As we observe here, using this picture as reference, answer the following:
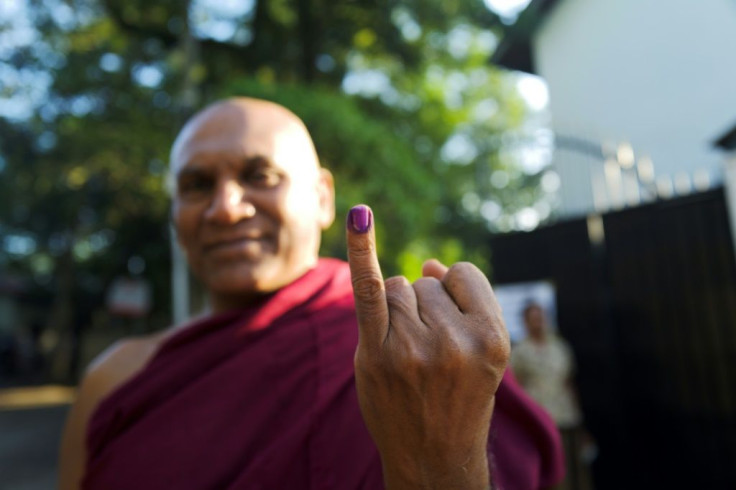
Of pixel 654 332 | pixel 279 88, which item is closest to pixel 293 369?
pixel 654 332

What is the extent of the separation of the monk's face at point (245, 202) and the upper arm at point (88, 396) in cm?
35

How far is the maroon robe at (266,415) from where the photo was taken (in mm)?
811

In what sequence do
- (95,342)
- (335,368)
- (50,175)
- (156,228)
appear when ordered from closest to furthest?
1. (335,368)
2. (50,175)
3. (156,228)
4. (95,342)

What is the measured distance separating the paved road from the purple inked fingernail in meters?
6.38

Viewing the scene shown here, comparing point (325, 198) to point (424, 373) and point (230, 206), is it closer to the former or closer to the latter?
point (230, 206)

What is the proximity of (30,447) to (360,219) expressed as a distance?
886 centimetres

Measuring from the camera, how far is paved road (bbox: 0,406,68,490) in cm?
584

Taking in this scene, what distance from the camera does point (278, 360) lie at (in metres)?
0.94

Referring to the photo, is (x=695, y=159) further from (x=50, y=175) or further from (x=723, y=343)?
(x=50, y=175)

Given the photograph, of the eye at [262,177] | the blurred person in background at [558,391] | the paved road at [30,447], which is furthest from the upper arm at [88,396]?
the paved road at [30,447]

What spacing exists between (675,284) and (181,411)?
2816mm

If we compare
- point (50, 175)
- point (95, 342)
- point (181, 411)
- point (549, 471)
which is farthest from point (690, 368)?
point (95, 342)

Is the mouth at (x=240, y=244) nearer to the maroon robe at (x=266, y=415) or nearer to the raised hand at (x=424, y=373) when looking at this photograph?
the maroon robe at (x=266, y=415)

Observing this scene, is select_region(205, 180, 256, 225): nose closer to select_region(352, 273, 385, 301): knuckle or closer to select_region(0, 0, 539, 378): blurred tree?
select_region(352, 273, 385, 301): knuckle
